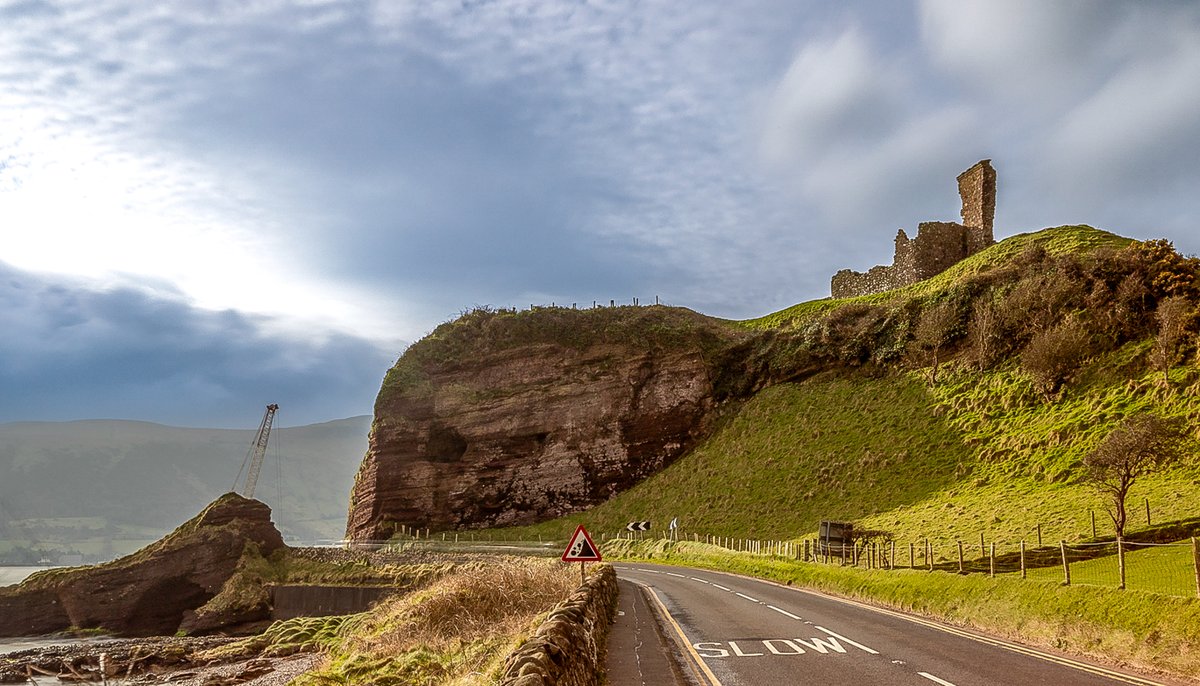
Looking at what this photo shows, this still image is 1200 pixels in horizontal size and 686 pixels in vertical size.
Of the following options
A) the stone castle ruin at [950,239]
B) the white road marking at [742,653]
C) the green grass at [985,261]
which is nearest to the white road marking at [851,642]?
the white road marking at [742,653]

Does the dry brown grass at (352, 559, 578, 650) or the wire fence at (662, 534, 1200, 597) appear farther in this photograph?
the dry brown grass at (352, 559, 578, 650)

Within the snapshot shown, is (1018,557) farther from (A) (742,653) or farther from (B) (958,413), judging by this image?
(B) (958,413)

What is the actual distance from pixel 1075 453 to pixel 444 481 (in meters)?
56.0

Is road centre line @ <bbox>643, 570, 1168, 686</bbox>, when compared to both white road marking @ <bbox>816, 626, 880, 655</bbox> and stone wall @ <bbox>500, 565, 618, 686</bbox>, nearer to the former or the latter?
white road marking @ <bbox>816, 626, 880, 655</bbox>

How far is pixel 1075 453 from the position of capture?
46344 millimetres

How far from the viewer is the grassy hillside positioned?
4469cm

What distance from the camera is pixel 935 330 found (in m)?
67.9

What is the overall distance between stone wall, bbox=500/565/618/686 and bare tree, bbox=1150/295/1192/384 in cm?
4755

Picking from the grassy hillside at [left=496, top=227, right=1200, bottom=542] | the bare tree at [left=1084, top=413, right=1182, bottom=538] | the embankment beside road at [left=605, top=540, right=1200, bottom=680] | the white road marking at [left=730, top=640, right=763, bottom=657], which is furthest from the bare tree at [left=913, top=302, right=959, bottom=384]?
the white road marking at [left=730, top=640, right=763, bottom=657]

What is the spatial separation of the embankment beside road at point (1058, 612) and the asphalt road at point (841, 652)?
70cm

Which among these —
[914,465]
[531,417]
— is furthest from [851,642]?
[531,417]

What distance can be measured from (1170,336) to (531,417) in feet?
183

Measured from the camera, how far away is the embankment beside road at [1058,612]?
12.4 metres

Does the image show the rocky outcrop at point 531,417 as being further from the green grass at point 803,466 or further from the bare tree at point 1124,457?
the bare tree at point 1124,457
